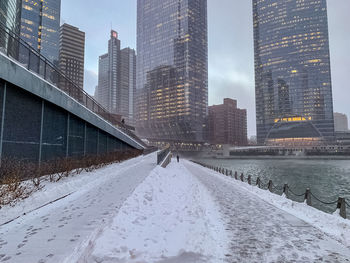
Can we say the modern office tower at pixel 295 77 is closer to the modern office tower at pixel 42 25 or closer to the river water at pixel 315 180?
the river water at pixel 315 180

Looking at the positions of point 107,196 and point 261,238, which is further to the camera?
point 107,196

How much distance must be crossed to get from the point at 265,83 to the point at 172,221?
676 feet

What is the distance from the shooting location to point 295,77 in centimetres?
17525

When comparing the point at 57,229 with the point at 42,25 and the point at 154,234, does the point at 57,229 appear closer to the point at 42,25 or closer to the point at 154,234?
the point at 154,234

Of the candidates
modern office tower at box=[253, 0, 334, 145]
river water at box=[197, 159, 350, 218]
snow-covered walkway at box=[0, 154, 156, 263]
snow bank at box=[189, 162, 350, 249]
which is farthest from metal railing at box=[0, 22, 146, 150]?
modern office tower at box=[253, 0, 334, 145]

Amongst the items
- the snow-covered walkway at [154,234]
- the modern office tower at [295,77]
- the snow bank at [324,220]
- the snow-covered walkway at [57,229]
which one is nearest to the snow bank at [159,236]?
the snow-covered walkway at [154,234]

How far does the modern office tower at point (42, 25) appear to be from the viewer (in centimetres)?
12538

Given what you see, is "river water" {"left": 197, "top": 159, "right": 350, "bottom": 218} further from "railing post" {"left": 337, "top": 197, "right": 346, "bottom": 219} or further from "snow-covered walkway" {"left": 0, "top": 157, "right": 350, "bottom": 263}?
"snow-covered walkway" {"left": 0, "top": 157, "right": 350, "bottom": 263}

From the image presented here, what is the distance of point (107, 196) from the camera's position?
8.98 meters

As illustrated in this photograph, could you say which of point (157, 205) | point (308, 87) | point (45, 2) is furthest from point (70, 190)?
point (308, 87)

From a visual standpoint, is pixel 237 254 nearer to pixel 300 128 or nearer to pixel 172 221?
pixel 172 221

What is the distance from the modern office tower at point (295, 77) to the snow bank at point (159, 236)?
594 ft

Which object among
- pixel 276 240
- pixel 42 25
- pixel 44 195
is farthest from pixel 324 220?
pixel 42 25

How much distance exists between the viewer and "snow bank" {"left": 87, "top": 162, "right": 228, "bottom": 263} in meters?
4.34
